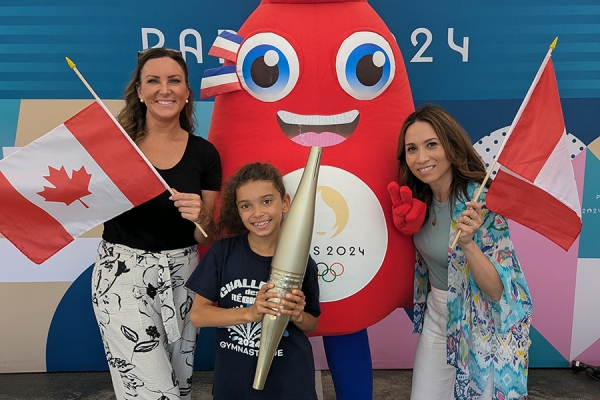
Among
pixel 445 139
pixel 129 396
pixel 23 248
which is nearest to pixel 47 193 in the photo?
pixel 23 248

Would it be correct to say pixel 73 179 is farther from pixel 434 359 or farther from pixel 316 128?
pixel 434 359

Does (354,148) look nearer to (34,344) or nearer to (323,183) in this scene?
(323,183)

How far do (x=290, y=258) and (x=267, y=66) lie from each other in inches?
27.5

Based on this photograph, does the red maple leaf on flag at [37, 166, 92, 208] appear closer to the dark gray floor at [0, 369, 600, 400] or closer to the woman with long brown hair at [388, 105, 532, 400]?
the woman with long brown hair at [388, 105, 532, 400]

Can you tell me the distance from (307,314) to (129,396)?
0.66m

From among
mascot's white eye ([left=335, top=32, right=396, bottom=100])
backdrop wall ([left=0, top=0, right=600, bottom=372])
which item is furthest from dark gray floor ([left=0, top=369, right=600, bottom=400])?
mascot's white eye ([left=335, top=32, right=396, bottom=100])

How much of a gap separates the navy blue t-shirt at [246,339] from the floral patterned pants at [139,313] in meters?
0.19

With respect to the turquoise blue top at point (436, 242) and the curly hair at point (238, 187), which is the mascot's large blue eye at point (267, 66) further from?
the turquoise blue top at point (436, 242)

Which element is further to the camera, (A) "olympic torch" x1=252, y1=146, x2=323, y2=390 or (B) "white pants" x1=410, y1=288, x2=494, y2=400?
(B) "white pants" x1=410, y1=288, x2=494, y2=400

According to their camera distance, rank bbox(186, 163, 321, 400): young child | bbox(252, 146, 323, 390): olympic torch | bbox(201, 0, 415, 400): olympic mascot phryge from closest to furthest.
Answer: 1. bbox(252, 146, 323, 390): olympic torch
2. bbox(186, 163, 321, 400): young child
3. bbox(201, 0, 415, 400): olympic mascot phryge

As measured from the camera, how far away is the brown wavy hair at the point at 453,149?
5.20 ft

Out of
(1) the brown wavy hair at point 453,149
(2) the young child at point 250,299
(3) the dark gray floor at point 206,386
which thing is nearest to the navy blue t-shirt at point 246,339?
(2) the young child at point 250,299

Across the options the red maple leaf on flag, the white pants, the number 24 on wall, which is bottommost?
the white pants

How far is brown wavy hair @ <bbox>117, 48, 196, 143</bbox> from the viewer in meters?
1.64
